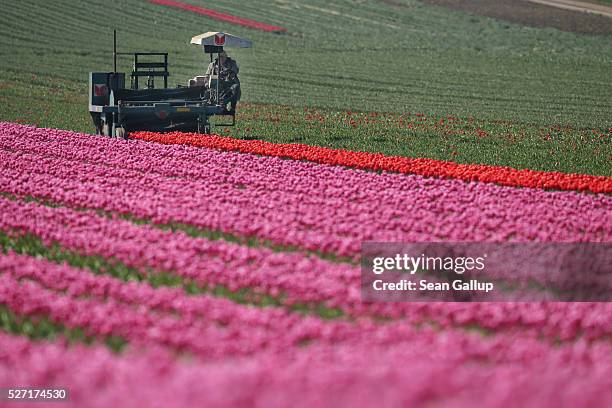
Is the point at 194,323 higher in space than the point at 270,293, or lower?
higher

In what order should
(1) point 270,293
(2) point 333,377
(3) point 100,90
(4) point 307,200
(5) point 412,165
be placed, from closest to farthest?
(2) point 333,377
(1) point 270,293
(4) point 307,200
(5) point 412,165
(3) point 100,90

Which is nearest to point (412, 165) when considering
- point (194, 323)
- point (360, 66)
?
point (194, 323)

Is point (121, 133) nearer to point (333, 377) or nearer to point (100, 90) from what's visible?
point (100, 90)

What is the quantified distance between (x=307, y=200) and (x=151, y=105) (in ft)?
36.6

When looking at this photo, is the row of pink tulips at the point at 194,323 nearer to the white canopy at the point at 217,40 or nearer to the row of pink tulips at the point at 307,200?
the row of pink tulips at the point at 307,200

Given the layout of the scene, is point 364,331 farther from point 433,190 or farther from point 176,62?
point 176,62

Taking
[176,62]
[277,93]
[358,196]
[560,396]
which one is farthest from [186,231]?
[176,62]

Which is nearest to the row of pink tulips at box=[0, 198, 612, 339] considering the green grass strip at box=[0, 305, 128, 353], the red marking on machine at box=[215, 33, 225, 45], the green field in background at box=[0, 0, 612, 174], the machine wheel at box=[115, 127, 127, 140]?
the green grass strip at box=[0, 305, 128, 353]

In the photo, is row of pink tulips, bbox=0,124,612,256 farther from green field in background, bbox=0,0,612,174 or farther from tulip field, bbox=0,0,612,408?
green field in background, bbox=0,0,612,174

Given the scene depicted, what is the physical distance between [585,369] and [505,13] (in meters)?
64.2

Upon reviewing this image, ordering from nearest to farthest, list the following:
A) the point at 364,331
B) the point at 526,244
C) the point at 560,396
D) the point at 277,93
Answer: the point at 560,396, the point at 364,331, the point at 526,244, the point at 277,93

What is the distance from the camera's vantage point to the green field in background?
26.6m

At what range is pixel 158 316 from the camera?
8.09 m

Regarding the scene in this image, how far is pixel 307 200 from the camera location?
14.4m
